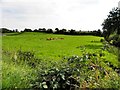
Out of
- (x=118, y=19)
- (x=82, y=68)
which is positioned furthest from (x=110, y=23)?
(x=82, y=68)

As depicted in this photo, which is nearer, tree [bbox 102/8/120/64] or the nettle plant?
the nettle plant

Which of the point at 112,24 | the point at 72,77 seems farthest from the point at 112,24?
the point at 72,77

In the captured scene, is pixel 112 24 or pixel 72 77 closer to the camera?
pixel 72 77

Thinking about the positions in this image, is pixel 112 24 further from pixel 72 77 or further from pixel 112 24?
pixel 72 77

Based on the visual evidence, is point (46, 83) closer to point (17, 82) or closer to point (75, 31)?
point (17, 82)

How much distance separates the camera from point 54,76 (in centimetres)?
906

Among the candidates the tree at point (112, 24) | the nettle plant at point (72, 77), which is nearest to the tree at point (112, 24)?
the tree at point (112, 24)

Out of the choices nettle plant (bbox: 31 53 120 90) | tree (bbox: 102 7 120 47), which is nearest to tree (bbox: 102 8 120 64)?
tree (bbox: 102 7 120 47)

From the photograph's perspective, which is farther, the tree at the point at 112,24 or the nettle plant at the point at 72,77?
the tree at the point at 112,24

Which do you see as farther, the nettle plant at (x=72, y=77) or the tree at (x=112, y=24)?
the tree at (x=112, y=24)

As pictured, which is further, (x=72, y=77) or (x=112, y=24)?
(x=112, y=24)

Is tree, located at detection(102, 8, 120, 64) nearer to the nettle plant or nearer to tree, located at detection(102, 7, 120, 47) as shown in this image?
tree, located at detection(102, 7, 120, 47)

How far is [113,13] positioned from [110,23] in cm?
156

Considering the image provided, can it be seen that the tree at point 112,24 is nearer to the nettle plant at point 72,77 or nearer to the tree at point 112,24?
the tree at point 112,24
